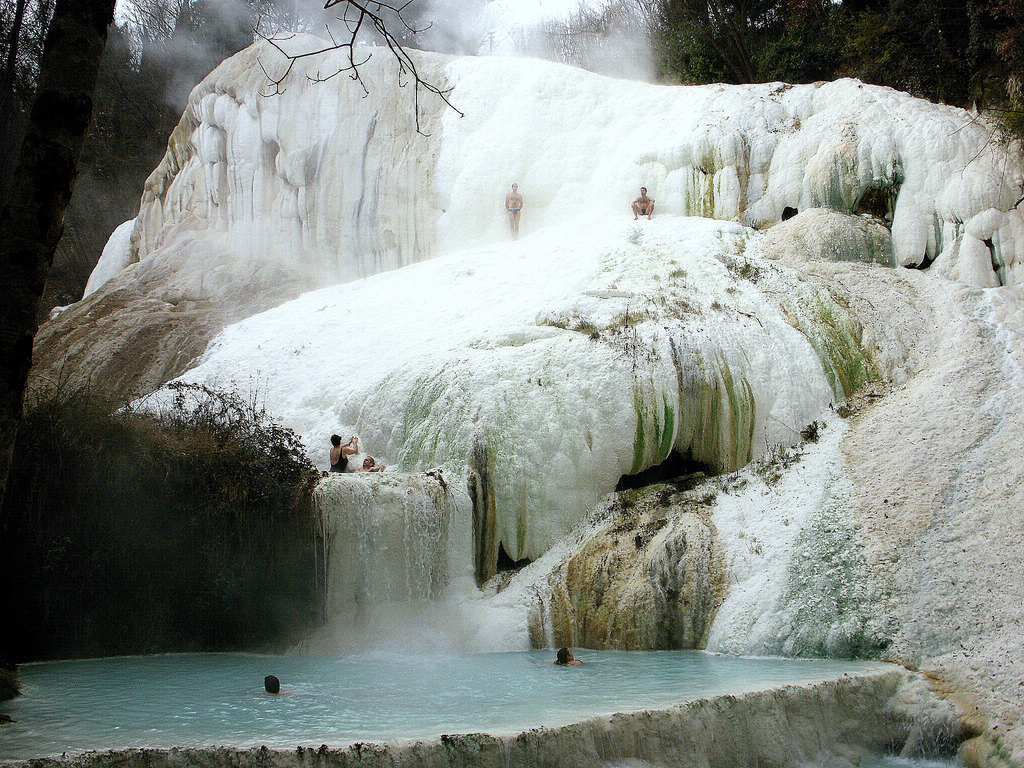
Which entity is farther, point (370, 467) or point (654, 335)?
point (654, 335)

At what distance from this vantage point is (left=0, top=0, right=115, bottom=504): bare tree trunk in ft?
12.1

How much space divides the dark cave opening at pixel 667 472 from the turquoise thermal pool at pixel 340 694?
7.40ft

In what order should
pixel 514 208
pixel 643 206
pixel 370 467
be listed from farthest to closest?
pixel 514 208 < pixel 643 206 < pixel 370 467

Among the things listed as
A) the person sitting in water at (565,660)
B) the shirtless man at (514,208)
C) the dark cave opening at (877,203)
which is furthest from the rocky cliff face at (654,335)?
the person sitting in water at (565,660)

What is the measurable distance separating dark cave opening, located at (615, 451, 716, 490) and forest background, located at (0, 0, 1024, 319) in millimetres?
5306

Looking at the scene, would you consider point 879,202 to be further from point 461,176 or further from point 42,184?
point 42,184

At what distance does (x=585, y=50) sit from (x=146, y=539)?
2277 centimetres

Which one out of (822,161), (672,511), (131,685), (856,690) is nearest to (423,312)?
(672,511)

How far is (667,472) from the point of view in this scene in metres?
8.84

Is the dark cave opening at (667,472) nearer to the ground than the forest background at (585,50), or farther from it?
nearer to the ground

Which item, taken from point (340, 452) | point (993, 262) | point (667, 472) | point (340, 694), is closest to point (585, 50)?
point (993, 262)

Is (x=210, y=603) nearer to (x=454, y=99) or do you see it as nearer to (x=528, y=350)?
(x=528, y=350)

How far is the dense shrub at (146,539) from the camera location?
22.5 feet

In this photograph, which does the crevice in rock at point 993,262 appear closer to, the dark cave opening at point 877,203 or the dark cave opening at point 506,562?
the dark cave opening at point 877,203
